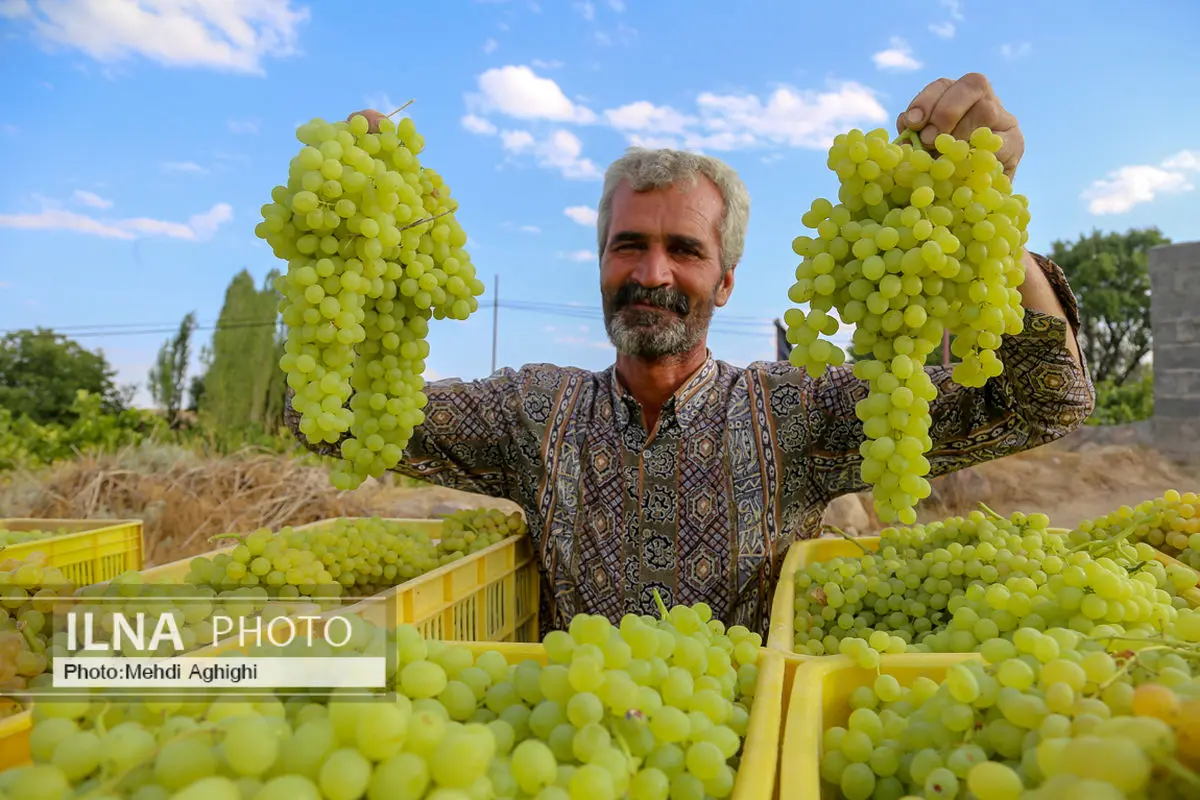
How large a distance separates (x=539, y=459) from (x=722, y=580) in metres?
0.62

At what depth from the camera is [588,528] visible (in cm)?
215

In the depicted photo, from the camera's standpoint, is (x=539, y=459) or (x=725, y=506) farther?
(x=539, y=459)

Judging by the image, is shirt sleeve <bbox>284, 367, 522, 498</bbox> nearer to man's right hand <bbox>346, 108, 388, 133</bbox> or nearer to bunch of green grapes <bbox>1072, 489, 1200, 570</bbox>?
man's right hand <bbox>346, 108, 388, 133</bbox>

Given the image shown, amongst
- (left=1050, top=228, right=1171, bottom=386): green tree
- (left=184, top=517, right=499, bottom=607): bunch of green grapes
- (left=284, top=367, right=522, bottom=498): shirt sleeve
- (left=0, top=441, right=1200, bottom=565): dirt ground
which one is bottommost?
(left=0, top=441, right=1200, bottom=565): dirt ground

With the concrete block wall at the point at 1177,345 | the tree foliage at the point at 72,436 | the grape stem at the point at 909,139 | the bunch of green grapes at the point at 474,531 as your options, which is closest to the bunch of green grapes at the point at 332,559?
the bunch of green grapes at the point at 474,531

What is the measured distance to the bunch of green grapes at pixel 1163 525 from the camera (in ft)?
5.27

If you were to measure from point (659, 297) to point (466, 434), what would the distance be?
701mm

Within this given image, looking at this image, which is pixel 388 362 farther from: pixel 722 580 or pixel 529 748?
pixel 529 748

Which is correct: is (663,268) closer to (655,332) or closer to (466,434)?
(655,332)

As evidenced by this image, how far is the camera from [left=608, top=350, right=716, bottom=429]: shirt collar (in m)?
2.17

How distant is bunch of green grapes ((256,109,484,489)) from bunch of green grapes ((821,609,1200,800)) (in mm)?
1044

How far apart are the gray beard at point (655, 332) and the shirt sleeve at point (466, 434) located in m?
0.38

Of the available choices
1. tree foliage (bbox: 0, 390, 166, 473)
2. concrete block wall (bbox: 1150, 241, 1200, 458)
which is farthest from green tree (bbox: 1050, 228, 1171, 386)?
tree foliage (bbox: 0, 390, 166, 473)

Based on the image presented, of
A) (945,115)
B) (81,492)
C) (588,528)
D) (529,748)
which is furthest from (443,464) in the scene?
(81,492)
